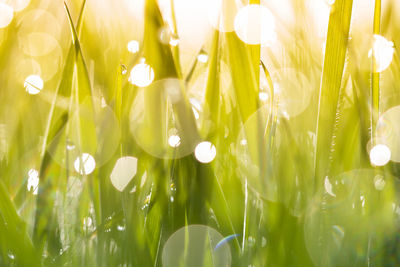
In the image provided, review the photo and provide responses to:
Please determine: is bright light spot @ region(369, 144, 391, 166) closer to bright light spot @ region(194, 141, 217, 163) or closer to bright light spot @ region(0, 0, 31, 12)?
bright light spot @ region(194, 141, 217, 163)

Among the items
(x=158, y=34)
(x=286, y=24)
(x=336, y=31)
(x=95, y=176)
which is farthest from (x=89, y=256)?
(x=286, y=24)

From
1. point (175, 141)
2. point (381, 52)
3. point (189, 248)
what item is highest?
point (381, 52)

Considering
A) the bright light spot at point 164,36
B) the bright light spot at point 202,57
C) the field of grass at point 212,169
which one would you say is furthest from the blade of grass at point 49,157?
the bright light spot at point 202,57

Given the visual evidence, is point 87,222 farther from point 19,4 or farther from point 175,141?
point 19,4

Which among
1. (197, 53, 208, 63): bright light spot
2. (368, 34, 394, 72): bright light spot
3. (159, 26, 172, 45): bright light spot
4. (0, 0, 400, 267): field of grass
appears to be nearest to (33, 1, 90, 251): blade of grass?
(0, 0, 400, 267): field of grass

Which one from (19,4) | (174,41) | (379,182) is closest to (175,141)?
(174,41)

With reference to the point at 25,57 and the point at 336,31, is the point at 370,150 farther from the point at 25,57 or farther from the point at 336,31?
the point at 25,57
